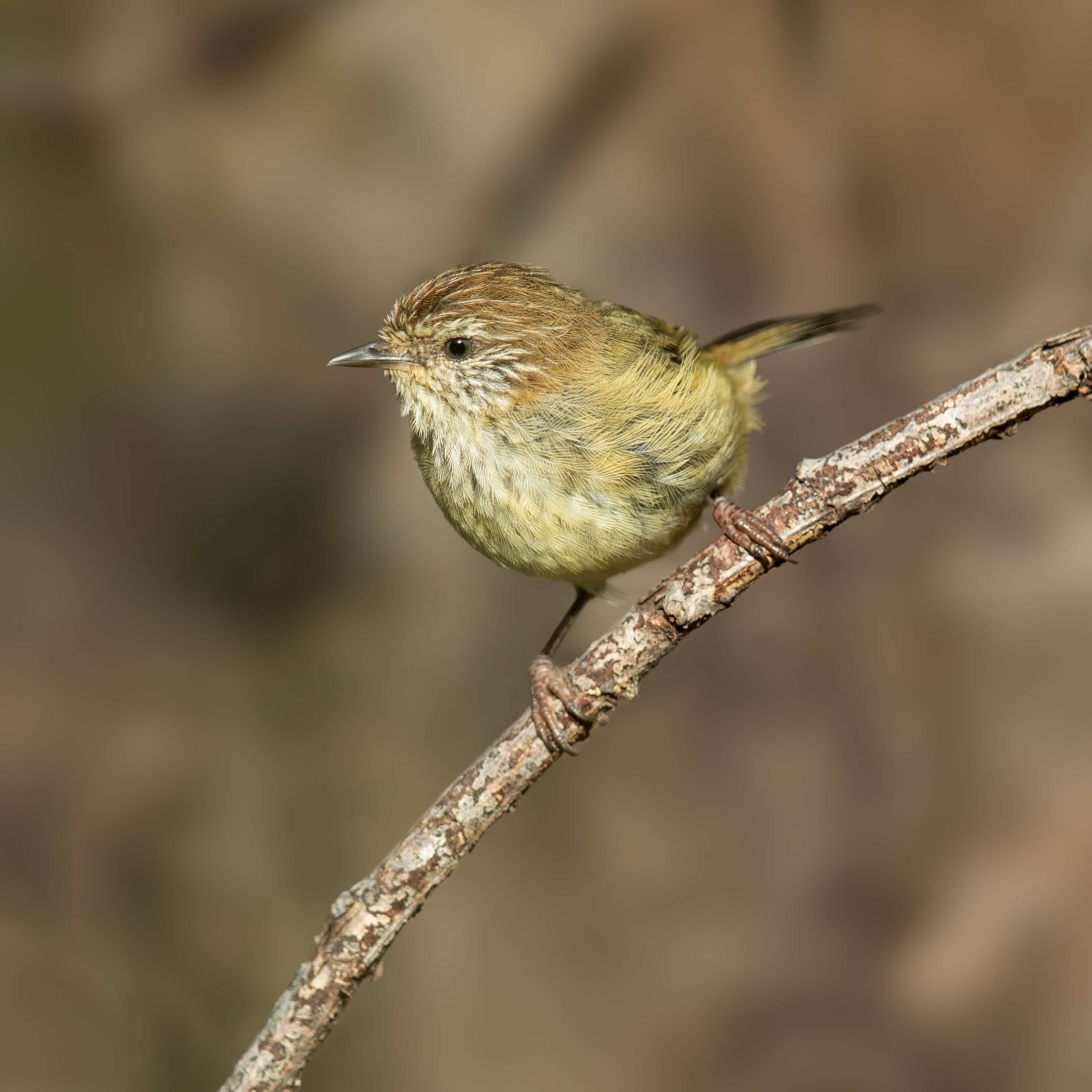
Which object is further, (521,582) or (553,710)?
(521,582)

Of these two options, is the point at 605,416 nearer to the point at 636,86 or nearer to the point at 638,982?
the point at 636,86

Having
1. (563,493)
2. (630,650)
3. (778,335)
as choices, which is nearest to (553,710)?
(630,650)

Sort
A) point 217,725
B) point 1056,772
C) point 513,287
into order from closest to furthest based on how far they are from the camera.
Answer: point 513,287 → point 1056,772 → point 217,725

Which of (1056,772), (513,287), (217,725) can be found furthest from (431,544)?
(1056,772)

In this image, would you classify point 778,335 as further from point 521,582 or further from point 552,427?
point 521,582

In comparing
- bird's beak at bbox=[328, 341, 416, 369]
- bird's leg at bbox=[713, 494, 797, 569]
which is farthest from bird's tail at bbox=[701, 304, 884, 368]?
bird's leg at bbox=[713, 494, 797, 569]

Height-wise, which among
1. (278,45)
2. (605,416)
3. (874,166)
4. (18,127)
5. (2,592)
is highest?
(18,127)
